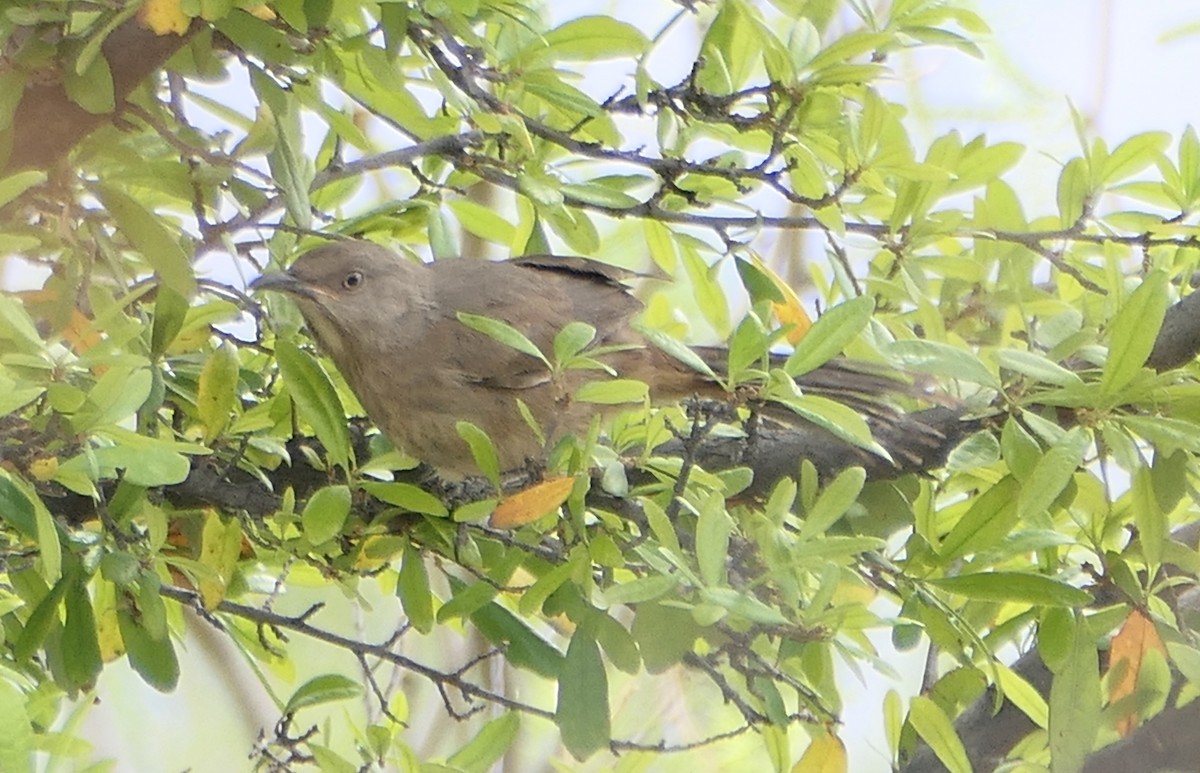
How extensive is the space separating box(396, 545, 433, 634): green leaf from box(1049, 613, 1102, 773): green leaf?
0.83m

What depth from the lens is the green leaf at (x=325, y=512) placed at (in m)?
1.69

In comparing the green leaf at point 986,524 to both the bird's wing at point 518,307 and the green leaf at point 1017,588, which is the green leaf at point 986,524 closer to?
the green leaf at point 1017,588

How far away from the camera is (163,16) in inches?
57.0

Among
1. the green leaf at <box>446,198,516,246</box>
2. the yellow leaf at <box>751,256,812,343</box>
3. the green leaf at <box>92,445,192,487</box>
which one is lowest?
the green leaf at <box>92,445,192,487</box>

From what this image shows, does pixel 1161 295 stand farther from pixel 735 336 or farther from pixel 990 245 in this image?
pixel 990 245

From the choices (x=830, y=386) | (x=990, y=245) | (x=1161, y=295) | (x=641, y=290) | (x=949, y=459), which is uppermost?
(x=641, y=290)

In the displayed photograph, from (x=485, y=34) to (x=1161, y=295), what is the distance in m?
1.02

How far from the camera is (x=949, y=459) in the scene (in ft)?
5.20

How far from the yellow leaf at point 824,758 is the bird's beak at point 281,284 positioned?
3.58 feet

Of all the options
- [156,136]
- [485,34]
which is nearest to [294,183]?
[156,136]

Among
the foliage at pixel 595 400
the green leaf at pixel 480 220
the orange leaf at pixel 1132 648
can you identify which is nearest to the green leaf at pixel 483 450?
the foliage at pixel 595 400

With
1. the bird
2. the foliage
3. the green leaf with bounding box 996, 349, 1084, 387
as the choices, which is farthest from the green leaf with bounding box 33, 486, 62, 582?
the green leaf with bounding box 996, 349, 1084, 387

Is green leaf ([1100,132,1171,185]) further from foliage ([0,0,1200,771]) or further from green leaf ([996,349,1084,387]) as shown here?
green leaf ([996,349,1084,387])

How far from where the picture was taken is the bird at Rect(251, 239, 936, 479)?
8.23 ft
